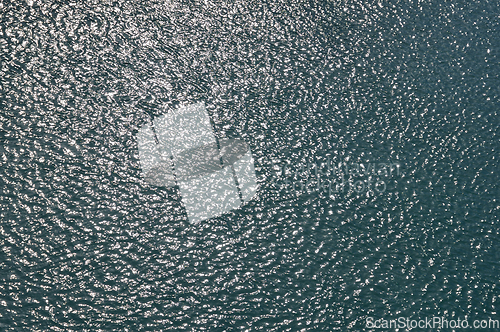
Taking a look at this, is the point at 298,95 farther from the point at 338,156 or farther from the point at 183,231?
the point at 183,231

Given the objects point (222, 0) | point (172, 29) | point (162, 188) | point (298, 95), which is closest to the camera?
point (162, 188)

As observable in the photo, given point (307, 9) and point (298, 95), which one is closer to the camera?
point (298, 95)

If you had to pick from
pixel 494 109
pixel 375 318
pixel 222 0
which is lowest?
pixel 375 318

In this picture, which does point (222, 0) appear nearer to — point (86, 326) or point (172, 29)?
point (172, 29)

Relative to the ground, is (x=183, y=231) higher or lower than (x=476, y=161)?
lower

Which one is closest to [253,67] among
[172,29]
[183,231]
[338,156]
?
[172,29]

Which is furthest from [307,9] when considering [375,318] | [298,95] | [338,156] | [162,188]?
[375,318]

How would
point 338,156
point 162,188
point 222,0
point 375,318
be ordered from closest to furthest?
1. point 375,318
2. point 162,188
3. point 338,156
4. point 222,0
